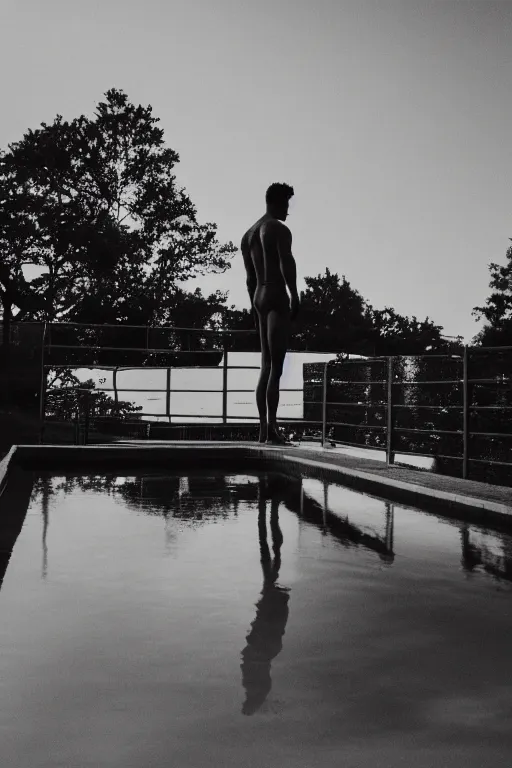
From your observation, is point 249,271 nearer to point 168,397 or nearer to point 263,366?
point 263,366

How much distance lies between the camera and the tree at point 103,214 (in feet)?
75.6

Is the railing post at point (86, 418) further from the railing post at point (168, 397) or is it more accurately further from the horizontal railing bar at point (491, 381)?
the horizontal railing bar at point (491, 381)

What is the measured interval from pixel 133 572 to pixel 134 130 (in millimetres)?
23804

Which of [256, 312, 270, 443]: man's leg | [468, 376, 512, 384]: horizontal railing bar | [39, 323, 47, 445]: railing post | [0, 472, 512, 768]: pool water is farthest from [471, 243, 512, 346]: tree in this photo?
[0, 472, 512, 768]: pool water

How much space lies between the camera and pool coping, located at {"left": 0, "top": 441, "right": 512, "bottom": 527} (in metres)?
3.40

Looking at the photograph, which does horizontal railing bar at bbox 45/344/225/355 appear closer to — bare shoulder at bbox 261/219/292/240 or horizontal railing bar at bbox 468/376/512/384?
bare shoulder at bbox 261/219/292/240

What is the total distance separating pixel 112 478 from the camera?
519 centimetres

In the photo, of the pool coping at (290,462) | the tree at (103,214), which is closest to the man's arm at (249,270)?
the pool coping at (290,462)

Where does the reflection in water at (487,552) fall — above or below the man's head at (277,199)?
below

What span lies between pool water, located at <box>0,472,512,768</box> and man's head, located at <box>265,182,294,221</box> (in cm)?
→ 281

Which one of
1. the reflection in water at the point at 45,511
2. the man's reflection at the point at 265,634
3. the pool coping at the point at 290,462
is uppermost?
the pool coping at the point at 290,462

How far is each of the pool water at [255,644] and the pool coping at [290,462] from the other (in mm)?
135

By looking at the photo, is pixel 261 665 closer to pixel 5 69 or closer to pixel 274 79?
pixel 274 79

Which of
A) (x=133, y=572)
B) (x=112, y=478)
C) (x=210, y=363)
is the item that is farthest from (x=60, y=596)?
(x=210, y=363)
